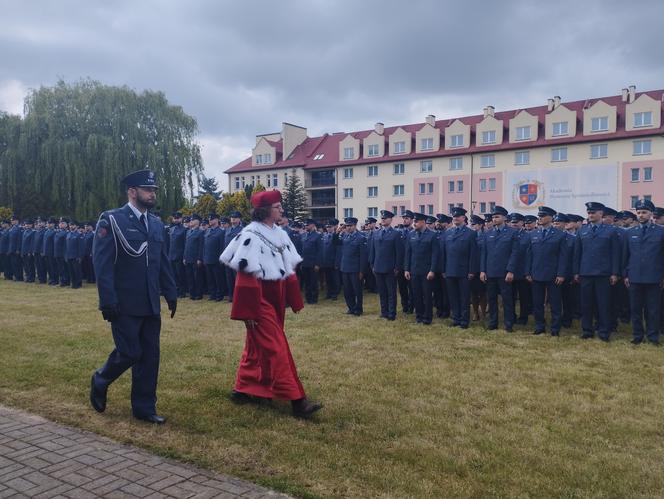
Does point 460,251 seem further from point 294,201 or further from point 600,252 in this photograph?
point 294,201

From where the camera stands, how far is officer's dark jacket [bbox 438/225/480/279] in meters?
10.1

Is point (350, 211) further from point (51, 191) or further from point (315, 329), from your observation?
point (315, 329)

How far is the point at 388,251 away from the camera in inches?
443

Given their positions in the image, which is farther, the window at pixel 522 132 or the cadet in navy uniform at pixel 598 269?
the window at pixel 522 132

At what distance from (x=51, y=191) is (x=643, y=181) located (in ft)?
130

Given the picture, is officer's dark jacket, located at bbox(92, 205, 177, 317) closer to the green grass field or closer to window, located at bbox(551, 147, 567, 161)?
the green grass field

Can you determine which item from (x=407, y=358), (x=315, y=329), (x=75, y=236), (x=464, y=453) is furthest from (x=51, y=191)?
(x=464, y=453)

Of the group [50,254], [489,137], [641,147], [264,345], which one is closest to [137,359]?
[264,345]

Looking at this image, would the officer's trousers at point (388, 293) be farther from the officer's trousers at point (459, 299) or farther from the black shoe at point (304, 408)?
the black shoe at point (304, 408)

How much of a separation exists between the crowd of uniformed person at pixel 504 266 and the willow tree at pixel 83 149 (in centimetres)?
1792

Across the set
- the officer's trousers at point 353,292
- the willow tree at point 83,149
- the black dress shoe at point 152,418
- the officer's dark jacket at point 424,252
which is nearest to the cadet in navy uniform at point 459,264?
the officer's dark jacket at point 424,252

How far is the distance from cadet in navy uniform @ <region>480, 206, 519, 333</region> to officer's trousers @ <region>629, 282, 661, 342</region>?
1.90m

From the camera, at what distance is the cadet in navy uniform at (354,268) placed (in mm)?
11953

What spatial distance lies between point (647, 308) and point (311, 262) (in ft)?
26.4
